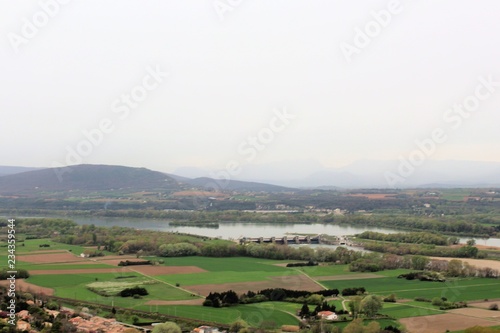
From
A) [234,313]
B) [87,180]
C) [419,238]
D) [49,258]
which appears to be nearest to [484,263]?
[419,238]

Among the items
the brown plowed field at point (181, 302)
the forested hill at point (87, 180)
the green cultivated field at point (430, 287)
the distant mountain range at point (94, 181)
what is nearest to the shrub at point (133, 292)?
the brown plowed field at point (181, 302)

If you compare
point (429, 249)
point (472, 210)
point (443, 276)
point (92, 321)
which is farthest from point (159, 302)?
point (472, 210)

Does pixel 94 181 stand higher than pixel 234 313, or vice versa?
pixel 94 181

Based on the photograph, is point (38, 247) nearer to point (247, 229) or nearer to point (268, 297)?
point (268, 297)

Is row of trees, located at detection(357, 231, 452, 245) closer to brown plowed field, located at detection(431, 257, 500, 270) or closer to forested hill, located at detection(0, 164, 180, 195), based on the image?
brown plowed field, located at detection(431, 257, 500, 270)

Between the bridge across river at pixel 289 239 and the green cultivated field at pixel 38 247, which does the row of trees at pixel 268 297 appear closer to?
the green cultivated field at pixel 38 247

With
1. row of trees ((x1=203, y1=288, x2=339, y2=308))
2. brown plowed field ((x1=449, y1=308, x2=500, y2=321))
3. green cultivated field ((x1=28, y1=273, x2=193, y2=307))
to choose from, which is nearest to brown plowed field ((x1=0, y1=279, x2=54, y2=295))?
green cultivated field ((x1=28, y1=273, x2=193, y2=307))
